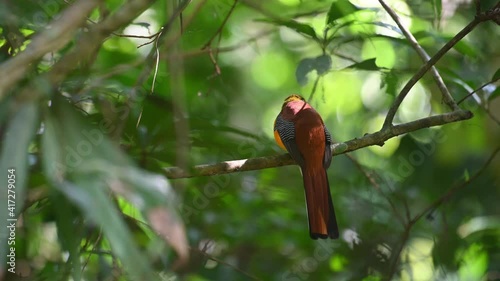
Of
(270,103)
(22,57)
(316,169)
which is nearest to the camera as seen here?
(22,57)

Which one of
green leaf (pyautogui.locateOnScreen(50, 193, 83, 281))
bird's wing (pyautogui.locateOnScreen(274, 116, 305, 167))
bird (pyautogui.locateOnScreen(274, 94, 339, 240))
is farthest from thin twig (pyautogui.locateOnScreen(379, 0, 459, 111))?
green leaf (pyautogui.locateOnScreen(50, 193, 83, 281))

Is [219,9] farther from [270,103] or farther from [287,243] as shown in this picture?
[270,103]

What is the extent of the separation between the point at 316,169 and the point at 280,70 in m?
3.54

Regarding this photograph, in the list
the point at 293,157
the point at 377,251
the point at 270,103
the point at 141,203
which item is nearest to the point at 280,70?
the point at 270,103

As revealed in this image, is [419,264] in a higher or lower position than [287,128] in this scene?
lower

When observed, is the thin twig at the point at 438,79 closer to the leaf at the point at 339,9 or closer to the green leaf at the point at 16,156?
the leaf at the point at 339,9

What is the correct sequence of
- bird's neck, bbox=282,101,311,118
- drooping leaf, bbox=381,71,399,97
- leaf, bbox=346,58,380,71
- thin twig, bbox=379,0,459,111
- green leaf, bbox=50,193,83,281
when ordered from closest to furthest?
1. green leaf, bbox=50,193,83,281
2. thin twig, bbox=379,0,459,111
3. leaf, bbox=346,58,380,71
4. drooping leaf, bbox=381,71,399,97
5. bird's neck, bbox=282,101,311,118

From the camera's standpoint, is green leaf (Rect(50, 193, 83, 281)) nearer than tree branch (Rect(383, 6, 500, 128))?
Yes

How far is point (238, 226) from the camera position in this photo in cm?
406

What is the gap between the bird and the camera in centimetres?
302

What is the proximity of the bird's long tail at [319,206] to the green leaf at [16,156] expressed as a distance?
1.54 meters

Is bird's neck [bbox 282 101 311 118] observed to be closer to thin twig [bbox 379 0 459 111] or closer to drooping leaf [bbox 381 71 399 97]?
drooping leaf [bbox 381 71 399 97]

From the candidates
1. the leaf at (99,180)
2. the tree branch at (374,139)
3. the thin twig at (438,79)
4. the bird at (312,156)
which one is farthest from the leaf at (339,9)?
the leaf at (99,180)

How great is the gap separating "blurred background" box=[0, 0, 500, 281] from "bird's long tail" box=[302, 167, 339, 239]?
31 cm
